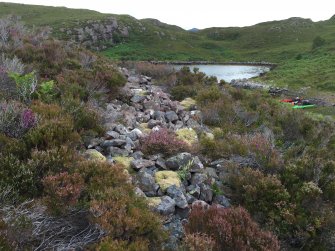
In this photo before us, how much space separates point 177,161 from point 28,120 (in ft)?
10.7

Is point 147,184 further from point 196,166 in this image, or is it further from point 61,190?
point 61,190

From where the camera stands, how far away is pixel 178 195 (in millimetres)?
6336

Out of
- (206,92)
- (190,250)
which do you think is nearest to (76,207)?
(190,250)

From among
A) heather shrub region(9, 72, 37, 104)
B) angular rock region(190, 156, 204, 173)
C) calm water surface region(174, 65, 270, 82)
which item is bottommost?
calm water surface region(174, 65, 270, 82)

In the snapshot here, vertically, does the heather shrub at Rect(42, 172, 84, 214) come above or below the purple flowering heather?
below

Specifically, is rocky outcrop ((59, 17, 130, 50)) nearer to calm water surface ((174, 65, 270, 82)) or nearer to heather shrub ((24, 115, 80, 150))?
calm water surface ((174, 65, 270, 82))

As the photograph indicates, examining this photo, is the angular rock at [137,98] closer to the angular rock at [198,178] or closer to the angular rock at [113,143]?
the angular rock at [113,143]

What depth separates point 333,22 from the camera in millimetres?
133500

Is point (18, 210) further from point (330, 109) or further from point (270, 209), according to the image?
point (330, 109)

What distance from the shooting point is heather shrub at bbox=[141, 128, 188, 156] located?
802cm

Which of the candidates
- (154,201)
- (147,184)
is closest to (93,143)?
(147,184)

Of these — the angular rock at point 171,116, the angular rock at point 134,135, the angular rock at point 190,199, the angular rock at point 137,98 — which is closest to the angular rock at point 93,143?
the angular rock at point 134,135

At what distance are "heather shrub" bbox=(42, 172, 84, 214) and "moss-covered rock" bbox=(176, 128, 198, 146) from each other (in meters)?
4.37

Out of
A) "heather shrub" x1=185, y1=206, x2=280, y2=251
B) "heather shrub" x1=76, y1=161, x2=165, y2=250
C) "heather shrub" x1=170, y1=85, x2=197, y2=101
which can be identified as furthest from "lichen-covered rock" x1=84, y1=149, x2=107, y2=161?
"heather shrub" x1=170, y1=85, x2=197, y2=101
